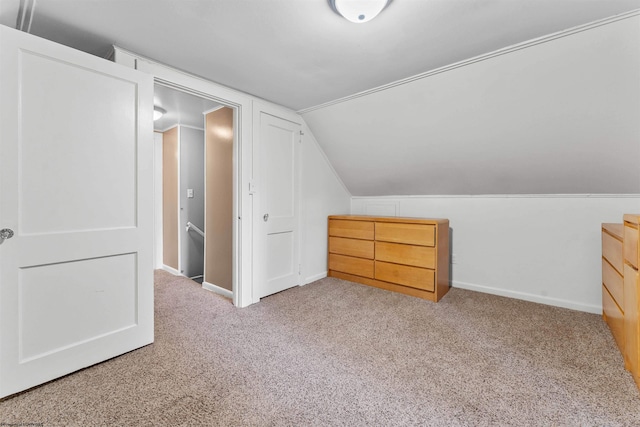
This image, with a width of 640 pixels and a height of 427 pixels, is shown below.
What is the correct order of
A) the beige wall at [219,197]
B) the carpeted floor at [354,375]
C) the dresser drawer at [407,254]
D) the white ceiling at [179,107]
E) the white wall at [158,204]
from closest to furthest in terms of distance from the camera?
the carpeted floor at [354,375]
the white ceiling at [179,107]
the dresser drawer at [407,254]
the beige wall at [219,197]
the white wall at [158,204]

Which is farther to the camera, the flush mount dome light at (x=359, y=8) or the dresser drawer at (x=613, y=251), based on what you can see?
the dresser drawer at (x=613, y=251)

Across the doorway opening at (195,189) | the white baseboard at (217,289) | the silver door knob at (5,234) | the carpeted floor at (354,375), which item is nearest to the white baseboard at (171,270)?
the doorway opening at (195,189)

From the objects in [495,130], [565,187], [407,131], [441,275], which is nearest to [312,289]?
[441,275]

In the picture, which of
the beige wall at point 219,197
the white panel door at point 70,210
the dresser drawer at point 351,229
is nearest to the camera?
the white panel door at point 70,210

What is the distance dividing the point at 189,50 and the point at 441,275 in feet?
10.2

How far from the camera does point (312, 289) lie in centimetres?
335

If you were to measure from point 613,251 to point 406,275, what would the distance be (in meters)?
1.66

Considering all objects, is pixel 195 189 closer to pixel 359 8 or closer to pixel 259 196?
pixel 259 196

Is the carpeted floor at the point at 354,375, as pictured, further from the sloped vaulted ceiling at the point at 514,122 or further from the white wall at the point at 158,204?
the white wall at the point at 158,204

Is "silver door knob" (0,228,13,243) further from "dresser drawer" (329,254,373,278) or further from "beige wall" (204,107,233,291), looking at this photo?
"dresser drawer" (329,254,373,278)

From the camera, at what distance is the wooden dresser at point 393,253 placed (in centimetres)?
299

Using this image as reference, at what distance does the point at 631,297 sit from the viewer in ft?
5.38

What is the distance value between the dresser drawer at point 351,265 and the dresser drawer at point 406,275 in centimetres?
12

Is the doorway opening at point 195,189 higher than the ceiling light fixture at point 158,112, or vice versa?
the ceiling light fixture at point 158,112
